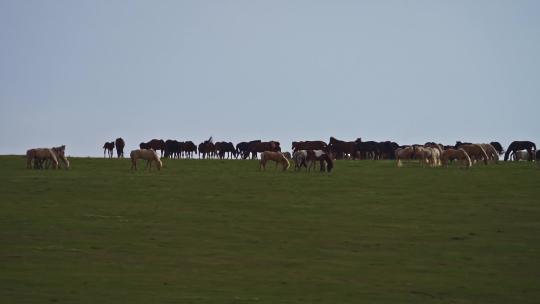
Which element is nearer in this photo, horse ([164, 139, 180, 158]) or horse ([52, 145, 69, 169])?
horse ([52, 145, 69, 169])

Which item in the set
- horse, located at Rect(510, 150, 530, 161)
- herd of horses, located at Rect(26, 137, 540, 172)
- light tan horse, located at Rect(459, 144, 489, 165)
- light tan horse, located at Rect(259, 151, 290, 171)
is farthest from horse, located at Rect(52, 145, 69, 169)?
horse, located at Rect(510, 150, 530, 161)

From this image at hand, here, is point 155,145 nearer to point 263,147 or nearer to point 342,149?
point 263,147

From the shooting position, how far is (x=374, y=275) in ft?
81.9

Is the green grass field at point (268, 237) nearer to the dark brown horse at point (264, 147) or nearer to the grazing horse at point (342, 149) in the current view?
the grazing horse at point (342, 149)

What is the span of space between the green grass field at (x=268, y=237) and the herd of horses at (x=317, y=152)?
10.1 feet

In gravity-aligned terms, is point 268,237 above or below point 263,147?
below

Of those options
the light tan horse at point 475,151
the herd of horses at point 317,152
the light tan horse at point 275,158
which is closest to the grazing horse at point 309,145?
the herd of horses at point 317,152

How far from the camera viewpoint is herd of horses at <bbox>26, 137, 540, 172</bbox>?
49844 millimetres

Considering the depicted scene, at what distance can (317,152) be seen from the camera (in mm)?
50188

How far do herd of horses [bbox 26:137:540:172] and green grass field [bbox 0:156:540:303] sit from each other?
3.08 meters

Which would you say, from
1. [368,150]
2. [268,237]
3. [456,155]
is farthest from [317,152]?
[368,150]

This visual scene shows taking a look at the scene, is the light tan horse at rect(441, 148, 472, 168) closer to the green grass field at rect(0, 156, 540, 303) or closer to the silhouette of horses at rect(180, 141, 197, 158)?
the green grass field at rect(0, 156, 540, 303)

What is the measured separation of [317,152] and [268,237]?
812 inches

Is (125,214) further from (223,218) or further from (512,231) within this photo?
(512,231)
